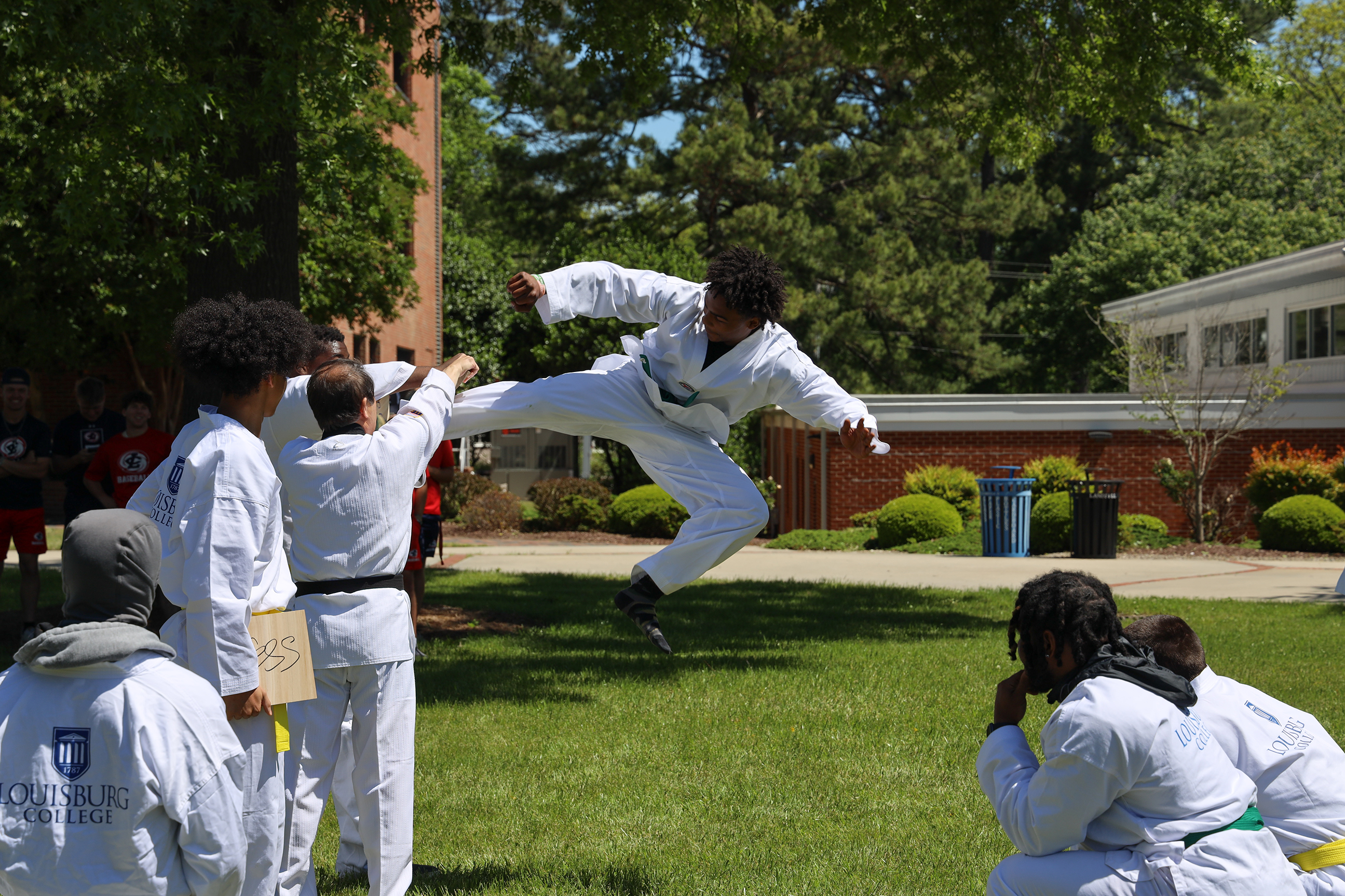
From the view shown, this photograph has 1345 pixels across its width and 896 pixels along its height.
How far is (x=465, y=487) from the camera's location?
2408cm

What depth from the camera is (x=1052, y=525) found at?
61.6 feet

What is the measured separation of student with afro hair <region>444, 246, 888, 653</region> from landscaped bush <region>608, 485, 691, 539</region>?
52.1 feet

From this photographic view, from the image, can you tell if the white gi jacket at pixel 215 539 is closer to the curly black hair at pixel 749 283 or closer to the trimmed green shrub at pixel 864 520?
the curly black hair at pixel 749 283

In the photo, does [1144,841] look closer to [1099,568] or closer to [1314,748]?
[1314,748]

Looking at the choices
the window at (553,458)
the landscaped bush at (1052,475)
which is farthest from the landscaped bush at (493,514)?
the window at (553,458)

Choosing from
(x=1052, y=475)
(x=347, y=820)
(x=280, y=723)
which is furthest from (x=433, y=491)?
(x=1052, y=475)

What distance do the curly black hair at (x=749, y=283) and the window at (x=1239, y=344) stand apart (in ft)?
79.7

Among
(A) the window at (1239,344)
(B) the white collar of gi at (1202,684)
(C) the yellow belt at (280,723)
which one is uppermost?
(A) the window at (1239,344)

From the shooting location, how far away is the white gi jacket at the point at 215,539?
3.33 m

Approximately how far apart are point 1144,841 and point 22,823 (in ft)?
9.44

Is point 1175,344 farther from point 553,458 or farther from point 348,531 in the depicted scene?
point 348,531

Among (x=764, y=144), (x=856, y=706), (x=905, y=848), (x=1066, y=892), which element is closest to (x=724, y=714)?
(x=856, y=706)

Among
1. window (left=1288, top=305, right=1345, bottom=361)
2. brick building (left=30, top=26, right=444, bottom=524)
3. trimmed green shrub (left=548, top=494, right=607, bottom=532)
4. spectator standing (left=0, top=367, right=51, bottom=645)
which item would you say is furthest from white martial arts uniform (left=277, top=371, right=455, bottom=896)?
window (left=1288, top=305, right=1345, bottom=361)

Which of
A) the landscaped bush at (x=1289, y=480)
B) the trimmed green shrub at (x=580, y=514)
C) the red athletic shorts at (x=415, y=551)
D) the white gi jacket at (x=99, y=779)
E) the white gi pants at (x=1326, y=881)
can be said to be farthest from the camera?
the trimmed green shrub at (x=580, y=514)
